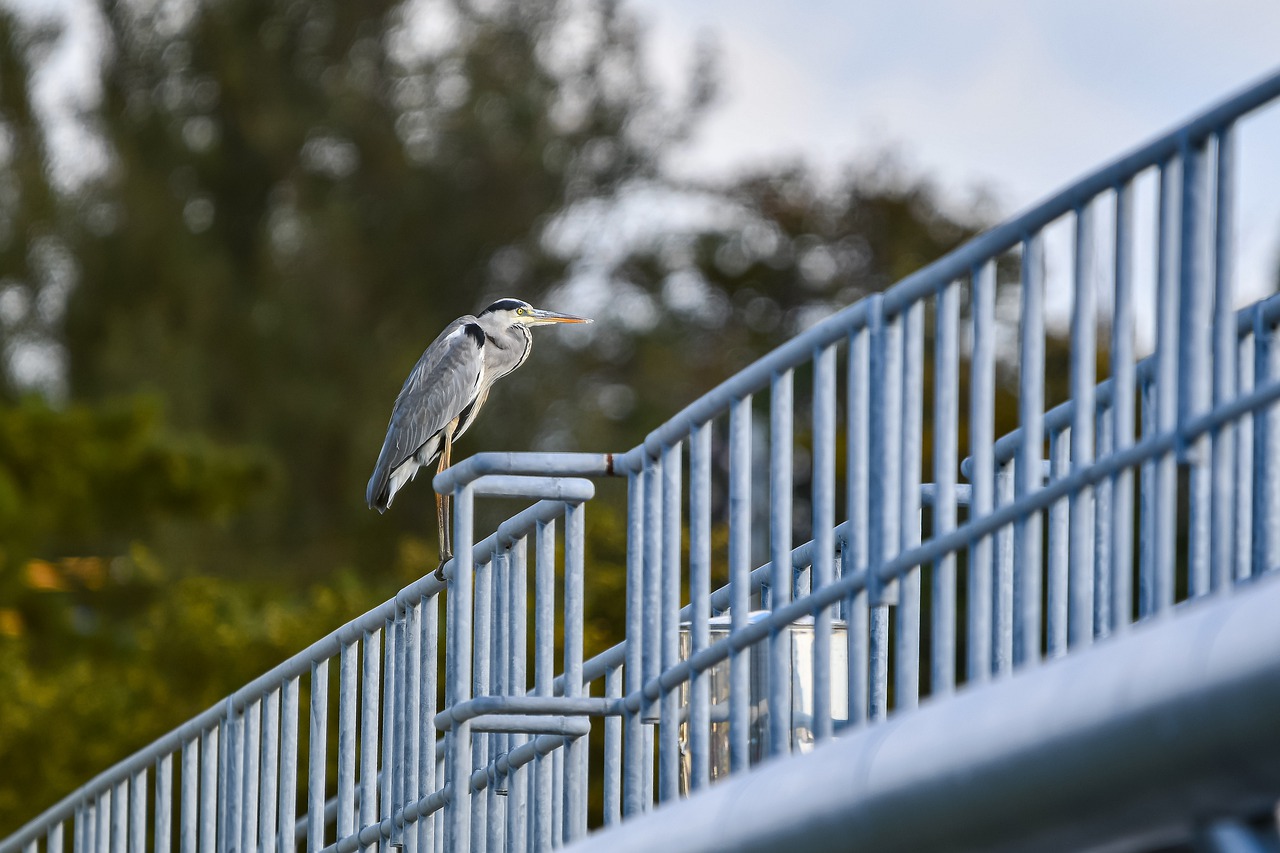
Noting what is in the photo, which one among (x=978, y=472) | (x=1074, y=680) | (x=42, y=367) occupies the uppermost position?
(x=42, y=367)

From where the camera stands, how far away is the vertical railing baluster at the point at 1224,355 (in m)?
2.90

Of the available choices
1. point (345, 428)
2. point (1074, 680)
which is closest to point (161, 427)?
point (345, 428)

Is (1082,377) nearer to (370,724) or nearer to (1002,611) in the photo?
(1002,611)

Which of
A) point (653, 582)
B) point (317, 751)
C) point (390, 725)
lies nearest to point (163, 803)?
point (317, 751)

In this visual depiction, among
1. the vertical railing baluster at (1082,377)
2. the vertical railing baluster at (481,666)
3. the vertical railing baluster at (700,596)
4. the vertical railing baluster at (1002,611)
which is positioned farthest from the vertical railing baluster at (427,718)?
the vertical railing baluster at (1082,377)

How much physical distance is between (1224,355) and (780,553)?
0.99 m

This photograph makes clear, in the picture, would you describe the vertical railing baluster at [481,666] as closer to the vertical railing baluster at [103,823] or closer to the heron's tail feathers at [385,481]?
the vertical railing baluster at [103,823]

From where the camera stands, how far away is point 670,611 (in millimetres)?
3918

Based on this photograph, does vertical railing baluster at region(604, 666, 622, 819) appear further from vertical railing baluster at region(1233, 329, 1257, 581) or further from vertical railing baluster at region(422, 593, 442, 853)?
vertical railing baluster at region(1233, 329, 1257, 581)

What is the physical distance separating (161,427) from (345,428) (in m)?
4.15

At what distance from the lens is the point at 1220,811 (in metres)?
2.50

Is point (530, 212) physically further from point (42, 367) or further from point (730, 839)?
point (730, 839)

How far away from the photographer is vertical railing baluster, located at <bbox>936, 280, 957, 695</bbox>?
323 cm

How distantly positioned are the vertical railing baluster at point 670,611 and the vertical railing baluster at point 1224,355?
121 cm
